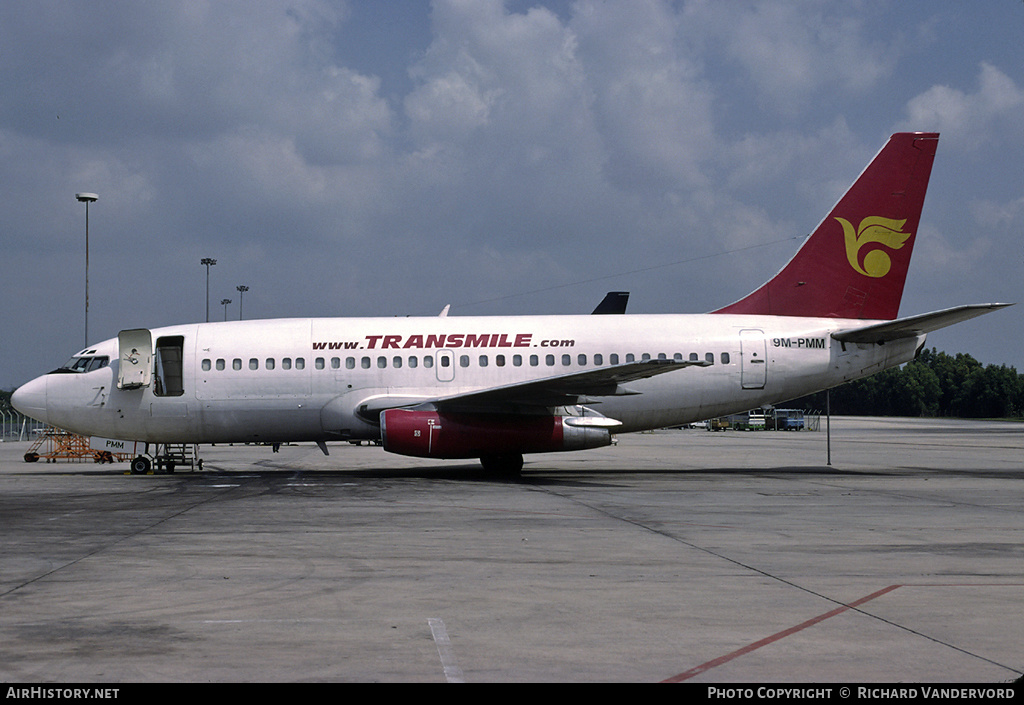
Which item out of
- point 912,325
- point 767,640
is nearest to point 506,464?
point 912,325

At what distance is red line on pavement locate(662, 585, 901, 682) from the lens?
5.35 metres

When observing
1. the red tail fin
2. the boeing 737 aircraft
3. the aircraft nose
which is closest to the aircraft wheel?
the boeing 737 aircraft

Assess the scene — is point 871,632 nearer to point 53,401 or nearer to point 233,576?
point 233,576

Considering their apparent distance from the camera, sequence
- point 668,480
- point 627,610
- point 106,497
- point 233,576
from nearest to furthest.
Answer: point 627,610, point 233,576, point 106,497, point 668,480

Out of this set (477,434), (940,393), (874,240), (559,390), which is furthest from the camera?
(940,393)

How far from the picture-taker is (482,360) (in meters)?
23.4

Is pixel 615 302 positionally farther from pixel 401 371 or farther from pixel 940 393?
pixel 940 393

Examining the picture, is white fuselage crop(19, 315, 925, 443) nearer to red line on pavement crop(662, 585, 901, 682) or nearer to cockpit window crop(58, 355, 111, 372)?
cockpit window crop(58, 355, 111, 372)

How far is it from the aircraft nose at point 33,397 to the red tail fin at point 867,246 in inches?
758

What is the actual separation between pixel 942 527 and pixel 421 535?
7.18 metres

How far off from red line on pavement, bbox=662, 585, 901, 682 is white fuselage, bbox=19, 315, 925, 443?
15.5 m

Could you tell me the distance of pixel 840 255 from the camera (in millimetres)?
24547

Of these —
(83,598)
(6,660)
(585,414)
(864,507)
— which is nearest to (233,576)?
(83,598)

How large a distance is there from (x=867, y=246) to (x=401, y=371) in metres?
12.9
